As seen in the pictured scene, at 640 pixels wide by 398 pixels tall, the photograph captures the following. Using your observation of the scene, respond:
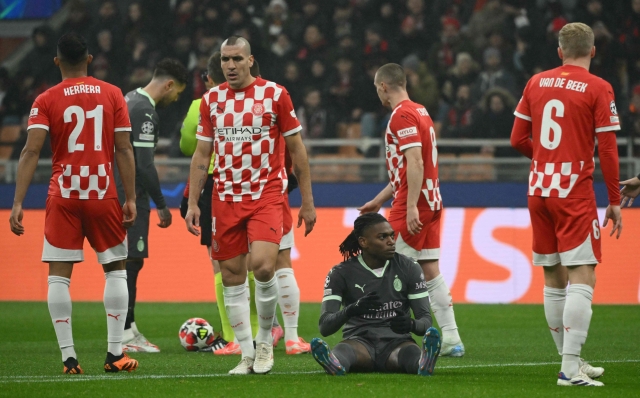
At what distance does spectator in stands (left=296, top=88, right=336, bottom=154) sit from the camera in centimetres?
1669

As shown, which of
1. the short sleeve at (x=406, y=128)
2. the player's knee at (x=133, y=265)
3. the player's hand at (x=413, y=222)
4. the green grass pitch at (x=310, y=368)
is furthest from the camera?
the player's knee at (x=133, y=265)

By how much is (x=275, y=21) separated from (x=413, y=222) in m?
12.1

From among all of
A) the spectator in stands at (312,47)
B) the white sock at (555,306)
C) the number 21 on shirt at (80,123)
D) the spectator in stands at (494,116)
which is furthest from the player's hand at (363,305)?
the spectator in stands at (312,47)

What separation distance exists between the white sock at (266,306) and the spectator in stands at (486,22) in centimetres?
1177

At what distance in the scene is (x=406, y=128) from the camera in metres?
7.53

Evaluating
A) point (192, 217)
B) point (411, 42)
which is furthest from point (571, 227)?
point (411, 42)

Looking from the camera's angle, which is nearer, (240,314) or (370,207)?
(240,314)

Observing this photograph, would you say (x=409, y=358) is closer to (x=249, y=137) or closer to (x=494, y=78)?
(x=249, y=137)

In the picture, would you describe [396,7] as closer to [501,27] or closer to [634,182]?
[501,27]

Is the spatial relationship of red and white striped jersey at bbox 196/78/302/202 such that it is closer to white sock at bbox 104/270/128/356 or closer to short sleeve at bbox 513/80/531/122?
white sock at bbox 104/270/128/356

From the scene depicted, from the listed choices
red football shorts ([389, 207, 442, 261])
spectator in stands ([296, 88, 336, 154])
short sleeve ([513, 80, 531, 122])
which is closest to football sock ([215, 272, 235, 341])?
red football shorts ([389, 207, 442, 261])

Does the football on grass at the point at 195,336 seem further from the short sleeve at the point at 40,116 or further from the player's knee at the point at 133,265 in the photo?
the short sleeve at the point at 40,116

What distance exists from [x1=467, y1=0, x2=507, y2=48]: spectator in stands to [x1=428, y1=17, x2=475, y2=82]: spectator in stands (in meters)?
0.21

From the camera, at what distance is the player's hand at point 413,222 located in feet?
24.1
